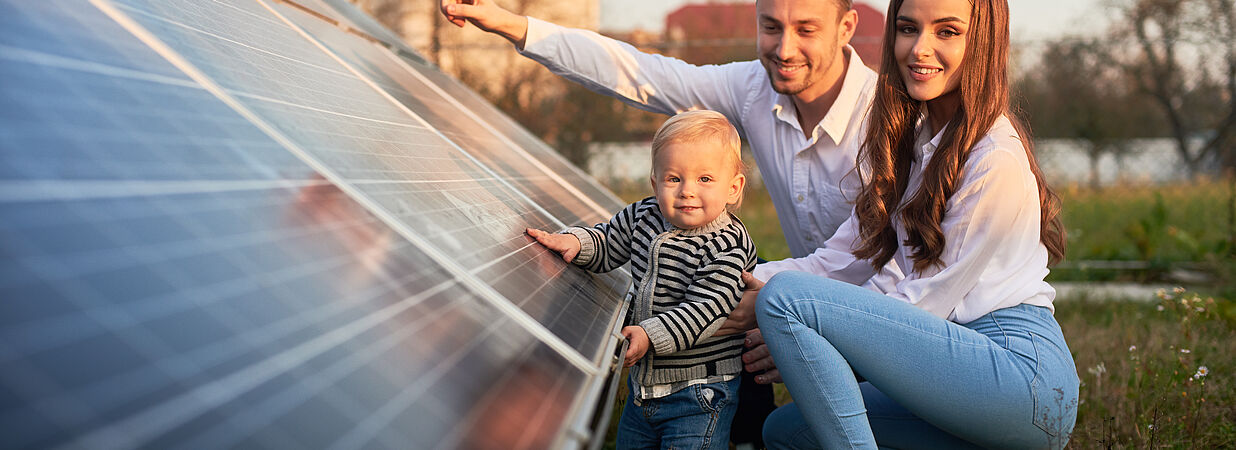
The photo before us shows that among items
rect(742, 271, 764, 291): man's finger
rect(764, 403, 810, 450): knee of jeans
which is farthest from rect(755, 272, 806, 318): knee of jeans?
rect(764, 403, 810, 450): knee of jeans

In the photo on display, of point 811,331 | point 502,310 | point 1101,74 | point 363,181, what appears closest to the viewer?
point 502,310

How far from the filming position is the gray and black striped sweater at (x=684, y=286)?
2488mm

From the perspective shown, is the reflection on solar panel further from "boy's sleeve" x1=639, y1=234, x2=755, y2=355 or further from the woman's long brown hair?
the woman's long brown hair

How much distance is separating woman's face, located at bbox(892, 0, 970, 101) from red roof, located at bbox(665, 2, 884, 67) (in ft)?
23.9

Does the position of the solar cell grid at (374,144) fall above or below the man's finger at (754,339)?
above

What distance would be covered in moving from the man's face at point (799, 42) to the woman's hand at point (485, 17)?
0.93 metres

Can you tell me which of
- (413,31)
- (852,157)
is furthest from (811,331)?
(413,31)

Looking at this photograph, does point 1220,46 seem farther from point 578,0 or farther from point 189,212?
point 189,212

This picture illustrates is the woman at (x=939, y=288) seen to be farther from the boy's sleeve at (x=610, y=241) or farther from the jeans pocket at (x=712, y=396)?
the boy's sleeve at (x=610, y=241)

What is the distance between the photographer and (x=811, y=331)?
98.3 inches

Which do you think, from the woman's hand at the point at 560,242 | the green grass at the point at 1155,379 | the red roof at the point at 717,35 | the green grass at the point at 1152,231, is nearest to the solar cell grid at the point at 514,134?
the woman's hand at the point at 560,242

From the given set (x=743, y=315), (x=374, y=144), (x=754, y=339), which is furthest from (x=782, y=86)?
(x=374, y=144)

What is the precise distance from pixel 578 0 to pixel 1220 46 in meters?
8.28

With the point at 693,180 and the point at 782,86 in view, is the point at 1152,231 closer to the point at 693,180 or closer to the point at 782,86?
the point at 782,86
